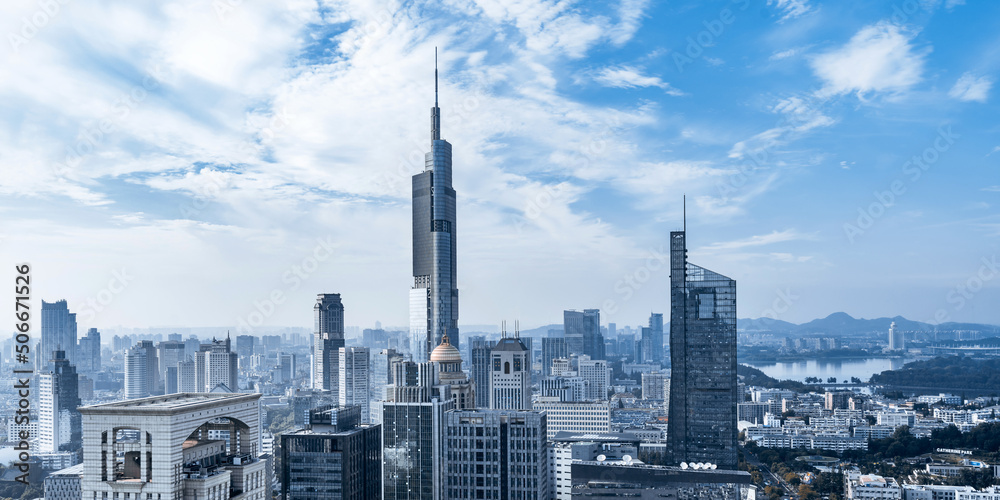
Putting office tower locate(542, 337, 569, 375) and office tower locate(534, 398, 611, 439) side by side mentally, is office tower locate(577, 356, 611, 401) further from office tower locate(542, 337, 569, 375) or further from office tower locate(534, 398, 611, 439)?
office tower locate(534, 398, 611, 439)

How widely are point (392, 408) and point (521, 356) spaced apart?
12.0 metres

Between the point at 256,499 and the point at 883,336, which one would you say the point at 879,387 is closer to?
the point at 883,336

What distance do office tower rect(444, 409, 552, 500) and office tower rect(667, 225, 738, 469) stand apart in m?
12.3

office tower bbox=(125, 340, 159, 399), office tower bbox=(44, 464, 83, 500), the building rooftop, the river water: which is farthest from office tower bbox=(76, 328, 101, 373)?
the river water

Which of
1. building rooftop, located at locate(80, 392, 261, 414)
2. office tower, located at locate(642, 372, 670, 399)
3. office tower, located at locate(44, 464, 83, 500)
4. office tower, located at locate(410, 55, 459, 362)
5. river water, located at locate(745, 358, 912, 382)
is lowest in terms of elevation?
river water, located at locate(745, 358, 912, 382)

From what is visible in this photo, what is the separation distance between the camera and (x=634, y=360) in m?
92.8

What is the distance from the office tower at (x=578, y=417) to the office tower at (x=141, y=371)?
3094 centimetres

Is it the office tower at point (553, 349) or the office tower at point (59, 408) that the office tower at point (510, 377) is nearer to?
the office tower at point (59, 408)

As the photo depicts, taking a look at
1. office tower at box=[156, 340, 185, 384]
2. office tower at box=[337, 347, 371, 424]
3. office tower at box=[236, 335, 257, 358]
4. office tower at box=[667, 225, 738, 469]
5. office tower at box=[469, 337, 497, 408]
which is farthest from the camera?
office tower at box=[236, 335, 257, 358]

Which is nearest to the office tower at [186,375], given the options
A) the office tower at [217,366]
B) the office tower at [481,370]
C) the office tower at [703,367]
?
the office tower at [217,366]

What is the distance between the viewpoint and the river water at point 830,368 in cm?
8050

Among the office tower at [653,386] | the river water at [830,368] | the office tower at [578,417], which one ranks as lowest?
the river water at [830,368]

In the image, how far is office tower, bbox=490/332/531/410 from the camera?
29.6 meters

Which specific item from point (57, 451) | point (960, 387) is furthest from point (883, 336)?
point (57, 451)
